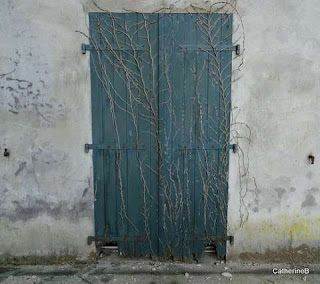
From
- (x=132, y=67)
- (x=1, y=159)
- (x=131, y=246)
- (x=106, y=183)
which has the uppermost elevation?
(x=132, y=67)

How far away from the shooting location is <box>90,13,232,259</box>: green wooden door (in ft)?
11.9

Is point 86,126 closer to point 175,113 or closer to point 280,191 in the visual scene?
point 175,113

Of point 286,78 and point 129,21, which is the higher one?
point 129,21

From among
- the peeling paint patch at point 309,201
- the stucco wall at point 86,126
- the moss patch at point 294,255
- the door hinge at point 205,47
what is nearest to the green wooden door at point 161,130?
the door hinge at point 205,47

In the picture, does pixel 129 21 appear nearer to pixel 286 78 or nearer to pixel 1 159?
pixel 286 78

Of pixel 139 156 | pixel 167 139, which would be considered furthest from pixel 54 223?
pixel 167 139

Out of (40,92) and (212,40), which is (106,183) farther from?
(212,40)

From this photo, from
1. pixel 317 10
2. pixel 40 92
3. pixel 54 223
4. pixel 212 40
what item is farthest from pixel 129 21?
pixel 54 223

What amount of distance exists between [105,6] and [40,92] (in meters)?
1.03

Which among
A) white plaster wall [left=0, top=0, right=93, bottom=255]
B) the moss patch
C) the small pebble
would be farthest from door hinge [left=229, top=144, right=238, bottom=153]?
white plaster wall [left=0, top=0, right=93, bottom=255]

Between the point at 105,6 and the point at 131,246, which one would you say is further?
the point at 131,246

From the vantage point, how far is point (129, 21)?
3.62 meters

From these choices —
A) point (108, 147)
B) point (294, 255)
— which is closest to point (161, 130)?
point (108, 147)

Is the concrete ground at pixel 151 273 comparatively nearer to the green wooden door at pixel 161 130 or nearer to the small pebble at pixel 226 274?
the small pebble at pixel 226 274
